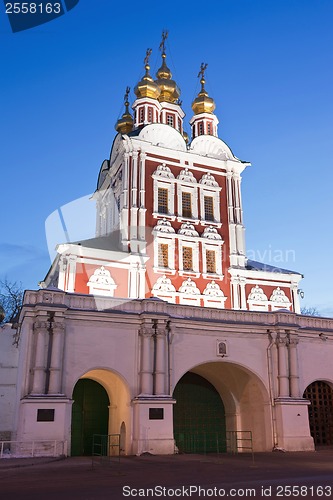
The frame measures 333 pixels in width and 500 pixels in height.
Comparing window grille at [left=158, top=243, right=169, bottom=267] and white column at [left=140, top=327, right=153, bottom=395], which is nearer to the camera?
white column at [left=140, top=327, right=153, bottom=395]

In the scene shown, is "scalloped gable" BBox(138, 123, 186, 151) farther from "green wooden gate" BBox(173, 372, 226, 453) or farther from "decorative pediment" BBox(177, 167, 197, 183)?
"green wooden gate" BBox(173, 372, 226, 453)

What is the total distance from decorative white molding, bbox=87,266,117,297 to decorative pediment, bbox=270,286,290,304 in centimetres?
1005

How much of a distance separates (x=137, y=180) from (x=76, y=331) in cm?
1427

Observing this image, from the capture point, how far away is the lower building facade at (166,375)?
18422 mm

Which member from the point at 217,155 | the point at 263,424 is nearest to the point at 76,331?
the point at 263,424

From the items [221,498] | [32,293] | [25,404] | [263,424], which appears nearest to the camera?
[221,498]

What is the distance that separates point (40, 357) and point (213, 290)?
1480 cm

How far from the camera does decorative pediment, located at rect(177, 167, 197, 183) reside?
108 ft

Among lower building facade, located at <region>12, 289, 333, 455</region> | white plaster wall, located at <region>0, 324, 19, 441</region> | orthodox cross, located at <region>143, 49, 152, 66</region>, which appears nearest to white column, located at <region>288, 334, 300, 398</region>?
lower building facade, located at <region>12, 289, 333, 455</region>

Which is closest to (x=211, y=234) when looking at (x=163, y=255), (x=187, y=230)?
(x=187, y=230)

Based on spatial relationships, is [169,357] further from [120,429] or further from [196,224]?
[196,224]

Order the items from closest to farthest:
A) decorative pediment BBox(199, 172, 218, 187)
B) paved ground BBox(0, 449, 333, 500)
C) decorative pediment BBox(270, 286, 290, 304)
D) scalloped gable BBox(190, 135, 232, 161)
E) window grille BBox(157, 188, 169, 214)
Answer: paved ground BBox(0, 449, 333, 500)
window grille BBox(157, 188, 169, 214)
decorative pediment BBox(270, 286, 290, 304)
decorative pediment BBox(199, 172, 218, 187)
scalloped gable BBox(190, 135, 232, 161)

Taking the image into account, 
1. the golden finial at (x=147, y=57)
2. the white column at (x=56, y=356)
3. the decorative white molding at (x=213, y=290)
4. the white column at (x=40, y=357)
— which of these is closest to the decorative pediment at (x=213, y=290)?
the decorative white molding at (x=213, y=290)

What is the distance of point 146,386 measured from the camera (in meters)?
19.2
